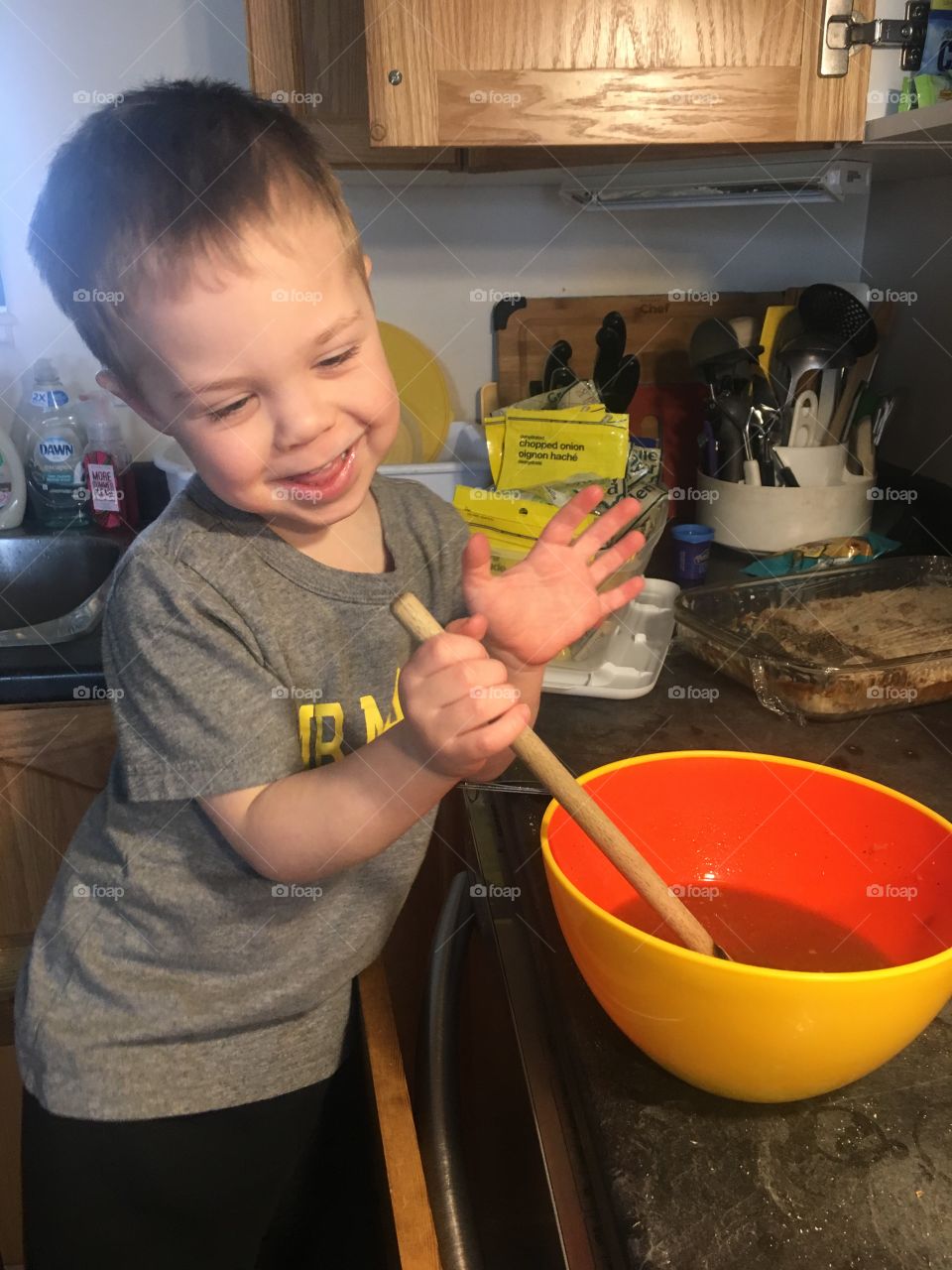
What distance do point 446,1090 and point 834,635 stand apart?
57 centimetres

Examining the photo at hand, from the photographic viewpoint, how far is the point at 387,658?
0.69 metres

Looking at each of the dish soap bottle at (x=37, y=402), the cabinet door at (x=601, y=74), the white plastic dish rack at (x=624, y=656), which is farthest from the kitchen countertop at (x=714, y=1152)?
the dish soap bottle at (x=37, y=402)

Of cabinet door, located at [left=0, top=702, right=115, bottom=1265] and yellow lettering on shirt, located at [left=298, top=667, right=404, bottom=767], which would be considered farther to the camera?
cabinet door, located at [left=0, top=702, right=115, bottom=1265]

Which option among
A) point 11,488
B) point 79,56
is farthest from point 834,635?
point 79,56

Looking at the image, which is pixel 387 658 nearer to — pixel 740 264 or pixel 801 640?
pixel 801 640

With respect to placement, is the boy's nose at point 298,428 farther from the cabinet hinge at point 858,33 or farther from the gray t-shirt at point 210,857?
the cabinet hinge at point 858,33

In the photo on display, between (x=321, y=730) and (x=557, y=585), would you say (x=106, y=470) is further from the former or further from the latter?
(x=557, y=585)

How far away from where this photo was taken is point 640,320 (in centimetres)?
145

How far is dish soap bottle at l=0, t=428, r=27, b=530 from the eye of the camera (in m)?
1.38

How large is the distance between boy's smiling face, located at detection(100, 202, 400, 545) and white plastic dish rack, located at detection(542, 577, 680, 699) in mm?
388

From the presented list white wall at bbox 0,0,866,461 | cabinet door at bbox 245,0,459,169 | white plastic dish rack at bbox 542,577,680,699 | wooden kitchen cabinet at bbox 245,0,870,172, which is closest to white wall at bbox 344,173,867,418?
white wall at bbox 0,0,866,461

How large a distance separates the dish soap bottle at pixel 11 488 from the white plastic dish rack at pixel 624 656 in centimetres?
88

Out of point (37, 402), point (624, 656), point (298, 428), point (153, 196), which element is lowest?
point (624, 656)

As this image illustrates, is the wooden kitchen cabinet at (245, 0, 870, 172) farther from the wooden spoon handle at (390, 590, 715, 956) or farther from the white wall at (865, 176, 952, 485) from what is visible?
the wooden spoon handle at (390, 590, 715, 956)
